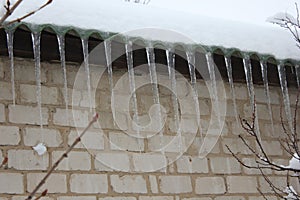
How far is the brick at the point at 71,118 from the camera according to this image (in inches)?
134

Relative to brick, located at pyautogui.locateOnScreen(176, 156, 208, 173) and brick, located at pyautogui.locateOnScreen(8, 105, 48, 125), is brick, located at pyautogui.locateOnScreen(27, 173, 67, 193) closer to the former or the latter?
brick, located at pyautogui.locateOnScreen(8, 105, 48, 125)

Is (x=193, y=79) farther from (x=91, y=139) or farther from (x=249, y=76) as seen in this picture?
(x=91, y=139)

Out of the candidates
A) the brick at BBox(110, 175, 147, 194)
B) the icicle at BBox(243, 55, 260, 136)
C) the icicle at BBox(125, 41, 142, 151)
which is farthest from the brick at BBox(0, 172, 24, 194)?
the icicle at BBox(243, 55, 260, 136)

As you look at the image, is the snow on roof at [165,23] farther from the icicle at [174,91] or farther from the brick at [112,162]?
the brick at [112,162]

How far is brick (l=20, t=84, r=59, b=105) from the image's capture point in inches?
131

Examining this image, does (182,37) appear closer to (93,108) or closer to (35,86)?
(93,108)

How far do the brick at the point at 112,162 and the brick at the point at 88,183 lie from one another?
0.20ft

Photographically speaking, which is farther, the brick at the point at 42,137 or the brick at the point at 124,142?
the brick at the point at 124,142

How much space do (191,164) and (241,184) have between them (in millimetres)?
421

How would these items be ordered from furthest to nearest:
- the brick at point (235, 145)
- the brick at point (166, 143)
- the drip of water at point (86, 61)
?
the brick at point (235, 145), the brick at point (166, 143), the drip of water at point (86, 61)

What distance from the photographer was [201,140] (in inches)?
152

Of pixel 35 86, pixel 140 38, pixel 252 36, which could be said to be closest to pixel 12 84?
pixel 35 86

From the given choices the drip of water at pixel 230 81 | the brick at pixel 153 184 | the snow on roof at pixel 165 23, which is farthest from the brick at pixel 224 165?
the snow on roof at pixel 165 23

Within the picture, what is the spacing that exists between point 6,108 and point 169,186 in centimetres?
115
